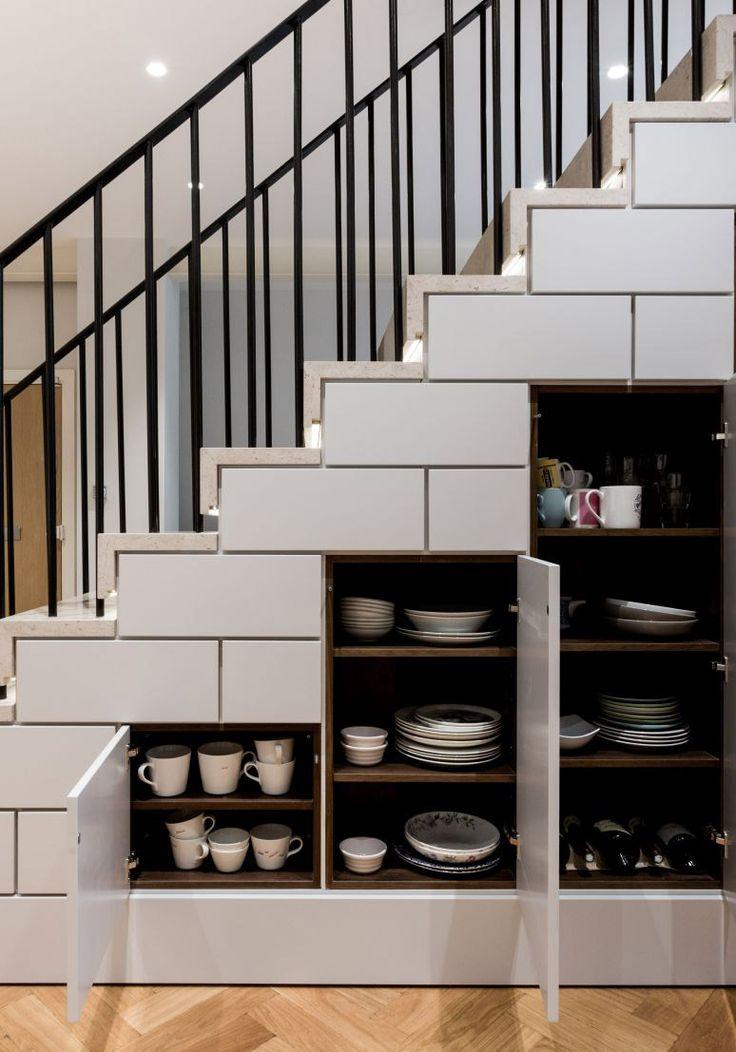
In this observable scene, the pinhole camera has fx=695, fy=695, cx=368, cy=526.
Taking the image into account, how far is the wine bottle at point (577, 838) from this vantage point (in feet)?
5.59

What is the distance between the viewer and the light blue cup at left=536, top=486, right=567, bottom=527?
1.73 metres

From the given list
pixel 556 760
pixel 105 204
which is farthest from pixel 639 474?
pixel 105 204

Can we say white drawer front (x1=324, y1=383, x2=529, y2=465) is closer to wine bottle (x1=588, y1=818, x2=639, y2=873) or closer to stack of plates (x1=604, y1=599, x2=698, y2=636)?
stack of plates (x1=604, y1=599, x2=698, y2=636)

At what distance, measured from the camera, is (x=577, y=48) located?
8.29 feet

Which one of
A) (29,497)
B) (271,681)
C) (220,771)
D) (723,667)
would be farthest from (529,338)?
(29,497)

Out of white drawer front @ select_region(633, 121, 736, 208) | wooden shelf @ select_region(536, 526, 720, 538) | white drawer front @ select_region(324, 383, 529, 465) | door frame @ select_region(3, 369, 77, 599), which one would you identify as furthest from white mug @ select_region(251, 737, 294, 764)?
door frame @ select_region(3, 369, 77, 599)

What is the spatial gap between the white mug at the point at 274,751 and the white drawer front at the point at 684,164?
1534mm

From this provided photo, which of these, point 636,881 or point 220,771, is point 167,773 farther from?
point 636,881

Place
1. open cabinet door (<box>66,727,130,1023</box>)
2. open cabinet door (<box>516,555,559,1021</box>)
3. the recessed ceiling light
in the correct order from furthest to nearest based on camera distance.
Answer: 1. the recessed ceiling light
2. open cabinet door (<box>516,555,559,1021</box>)
3. open cabinet door (<box>66,727,130,1023</box>)

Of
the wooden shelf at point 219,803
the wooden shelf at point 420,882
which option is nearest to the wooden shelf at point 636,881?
the wooden shelf at point 420,882

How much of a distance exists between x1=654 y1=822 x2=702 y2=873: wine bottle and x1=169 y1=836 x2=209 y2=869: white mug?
1.13 m

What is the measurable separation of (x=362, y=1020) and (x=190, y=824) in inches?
22.7

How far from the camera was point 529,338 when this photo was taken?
1.63 meters

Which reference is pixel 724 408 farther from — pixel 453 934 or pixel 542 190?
pixel 453 934
